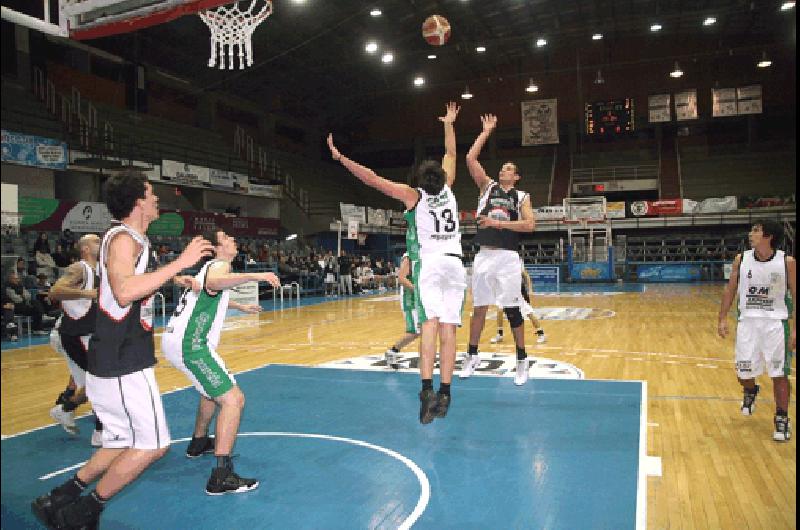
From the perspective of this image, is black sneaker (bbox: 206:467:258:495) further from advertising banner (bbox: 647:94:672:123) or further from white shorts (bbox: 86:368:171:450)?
advertising banner (bbox: 647:94:672:123)

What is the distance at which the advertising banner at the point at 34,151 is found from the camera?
1566 cm

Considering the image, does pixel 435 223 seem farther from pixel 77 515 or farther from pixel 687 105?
pixel 687 105

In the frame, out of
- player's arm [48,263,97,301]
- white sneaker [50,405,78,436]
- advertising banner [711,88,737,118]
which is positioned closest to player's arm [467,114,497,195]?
player's arm [48,263,97,301]

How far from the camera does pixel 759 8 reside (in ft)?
76.6

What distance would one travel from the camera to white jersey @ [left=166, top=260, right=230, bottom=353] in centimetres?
399

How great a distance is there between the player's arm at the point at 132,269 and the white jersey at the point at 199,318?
3.57 feet

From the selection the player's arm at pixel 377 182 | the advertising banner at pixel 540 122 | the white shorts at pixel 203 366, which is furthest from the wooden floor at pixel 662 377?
the advertising banner at pixel 540 122

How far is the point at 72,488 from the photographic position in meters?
3.02

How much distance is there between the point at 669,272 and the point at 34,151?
79.4ft

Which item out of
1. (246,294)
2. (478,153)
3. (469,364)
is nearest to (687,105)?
(246,294)

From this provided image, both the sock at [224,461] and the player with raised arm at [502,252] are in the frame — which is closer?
the sock at [224,461]

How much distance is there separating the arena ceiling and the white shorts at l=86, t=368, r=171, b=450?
1948 centimetres

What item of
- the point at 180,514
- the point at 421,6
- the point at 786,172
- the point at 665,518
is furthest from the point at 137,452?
the point at 786,172

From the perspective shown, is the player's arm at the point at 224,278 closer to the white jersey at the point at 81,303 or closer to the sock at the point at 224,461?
the sock at the point at 224,461
